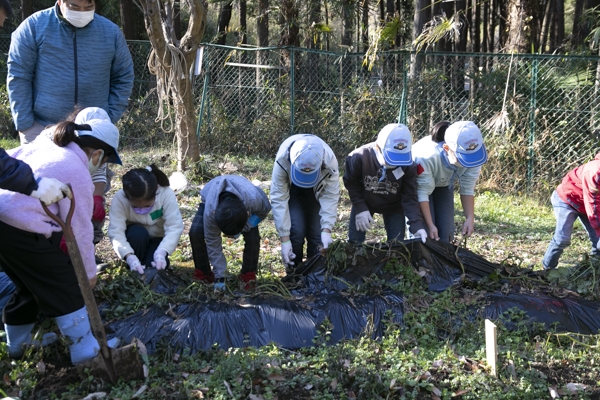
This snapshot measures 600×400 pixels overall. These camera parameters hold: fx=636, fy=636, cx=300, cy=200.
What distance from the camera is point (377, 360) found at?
3.25m

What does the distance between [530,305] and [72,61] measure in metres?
3.40

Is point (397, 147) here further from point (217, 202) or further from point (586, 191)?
point (586, 191)

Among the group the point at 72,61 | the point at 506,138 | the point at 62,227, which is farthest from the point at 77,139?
the point at 506,138

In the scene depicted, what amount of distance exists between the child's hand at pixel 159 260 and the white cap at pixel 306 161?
100cm

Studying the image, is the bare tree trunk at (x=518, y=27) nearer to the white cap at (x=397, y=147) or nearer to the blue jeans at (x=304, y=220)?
the white cap at (x=397, y=147)

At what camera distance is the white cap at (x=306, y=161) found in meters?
4.17

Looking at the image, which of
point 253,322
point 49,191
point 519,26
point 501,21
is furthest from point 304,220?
point 501,21

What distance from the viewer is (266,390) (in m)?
2.95

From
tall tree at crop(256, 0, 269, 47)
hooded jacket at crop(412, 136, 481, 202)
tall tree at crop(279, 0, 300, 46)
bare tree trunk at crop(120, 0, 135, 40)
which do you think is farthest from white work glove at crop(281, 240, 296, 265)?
bare tree trunk at crop(120, 0, 135, 40)

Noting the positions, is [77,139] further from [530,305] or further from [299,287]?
[530,305]

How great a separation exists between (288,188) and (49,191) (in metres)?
2.10

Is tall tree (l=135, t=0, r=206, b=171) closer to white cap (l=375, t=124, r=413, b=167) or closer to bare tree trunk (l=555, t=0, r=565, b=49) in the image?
white cap (l=375, t=124, r=413, b=167)

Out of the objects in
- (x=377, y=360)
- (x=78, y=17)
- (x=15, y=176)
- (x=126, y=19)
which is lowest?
(x=377, y=360)

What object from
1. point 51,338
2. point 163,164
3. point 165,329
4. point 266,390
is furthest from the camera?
point 163,164
